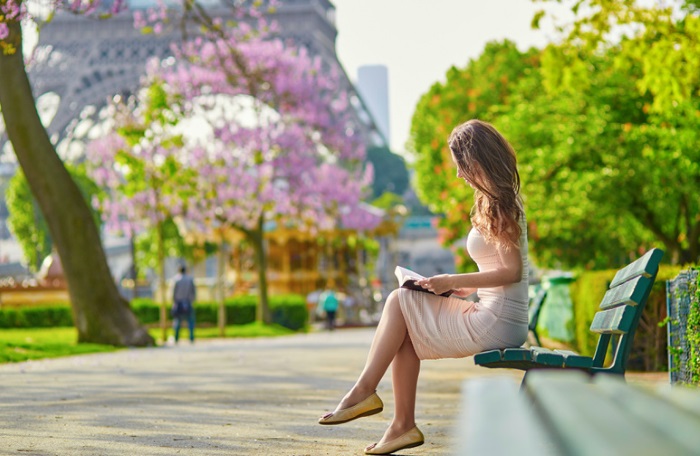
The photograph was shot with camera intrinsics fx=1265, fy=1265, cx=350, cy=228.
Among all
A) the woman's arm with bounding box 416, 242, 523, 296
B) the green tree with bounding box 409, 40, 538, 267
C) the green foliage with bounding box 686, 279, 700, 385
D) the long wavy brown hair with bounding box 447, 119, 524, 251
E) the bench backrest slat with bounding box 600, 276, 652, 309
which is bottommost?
the green foliage with bounding box 686, 279, 700, 385

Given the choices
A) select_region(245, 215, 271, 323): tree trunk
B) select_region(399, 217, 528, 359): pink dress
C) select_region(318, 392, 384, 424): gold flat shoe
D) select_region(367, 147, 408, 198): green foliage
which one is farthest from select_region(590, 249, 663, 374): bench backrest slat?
select_region(367, 147, 408, 198): green foliage

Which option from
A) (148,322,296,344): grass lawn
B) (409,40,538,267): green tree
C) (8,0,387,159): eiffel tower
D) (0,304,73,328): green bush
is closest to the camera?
(148,322,296,344): grass lawn

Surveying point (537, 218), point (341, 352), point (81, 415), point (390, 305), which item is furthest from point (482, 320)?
point (537, 218)

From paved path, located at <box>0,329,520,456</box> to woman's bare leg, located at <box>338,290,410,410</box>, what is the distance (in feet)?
1.27

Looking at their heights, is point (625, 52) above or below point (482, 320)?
above

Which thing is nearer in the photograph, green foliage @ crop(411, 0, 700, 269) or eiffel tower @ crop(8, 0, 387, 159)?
green foliage @ crop(411, 0, 700, 269)

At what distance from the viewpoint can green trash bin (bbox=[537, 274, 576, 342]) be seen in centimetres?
1475

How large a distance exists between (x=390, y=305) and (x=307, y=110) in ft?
76.1

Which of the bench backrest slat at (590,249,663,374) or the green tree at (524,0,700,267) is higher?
the green tree at (524,0,700,267)

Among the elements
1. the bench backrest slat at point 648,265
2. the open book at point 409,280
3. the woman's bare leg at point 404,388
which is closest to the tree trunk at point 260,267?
the open book at point 409,280

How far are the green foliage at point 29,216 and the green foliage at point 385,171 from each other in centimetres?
5094

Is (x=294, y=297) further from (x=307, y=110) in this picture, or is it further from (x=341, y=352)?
(x=341, y=352)

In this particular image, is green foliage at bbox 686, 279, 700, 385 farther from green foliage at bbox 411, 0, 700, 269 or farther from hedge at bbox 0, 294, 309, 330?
hedge at bbox 0, 294, 309, 330

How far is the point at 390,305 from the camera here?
195 inches
